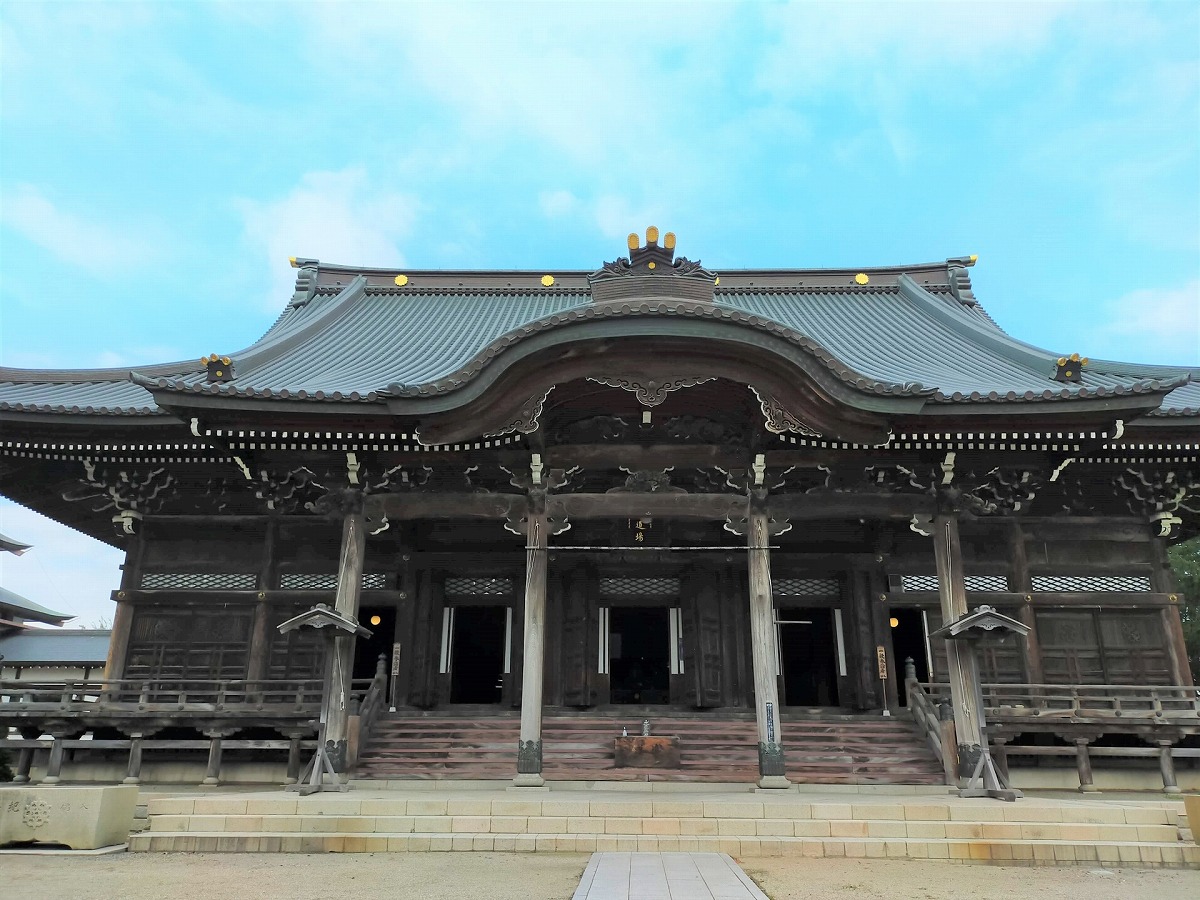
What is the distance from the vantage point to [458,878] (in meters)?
6.27

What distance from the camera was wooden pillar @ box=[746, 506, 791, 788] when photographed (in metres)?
9.98

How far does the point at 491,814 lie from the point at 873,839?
3.74 metres

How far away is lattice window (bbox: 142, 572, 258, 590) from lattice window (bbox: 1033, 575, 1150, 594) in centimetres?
1296

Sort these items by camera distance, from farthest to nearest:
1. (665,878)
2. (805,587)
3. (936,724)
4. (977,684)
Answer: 1. (805,587)
2. (936,724)
3. (977,684)
4. (665,878)

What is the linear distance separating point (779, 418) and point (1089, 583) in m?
6.47

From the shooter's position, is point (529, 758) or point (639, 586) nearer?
point (529, 758)

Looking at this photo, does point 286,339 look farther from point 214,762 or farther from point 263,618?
point 214,762

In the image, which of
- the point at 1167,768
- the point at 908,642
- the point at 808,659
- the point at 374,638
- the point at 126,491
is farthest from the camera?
the point at 808,659

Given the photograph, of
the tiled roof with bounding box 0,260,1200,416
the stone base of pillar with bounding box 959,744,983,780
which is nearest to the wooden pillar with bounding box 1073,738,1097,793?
the stone base of pillar with bounding box 959,744,983,780

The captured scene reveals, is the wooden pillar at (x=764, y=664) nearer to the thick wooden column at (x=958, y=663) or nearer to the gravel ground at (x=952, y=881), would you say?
the thick wooden column at (x=958, y=663)

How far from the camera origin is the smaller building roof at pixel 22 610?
2906 centimetres

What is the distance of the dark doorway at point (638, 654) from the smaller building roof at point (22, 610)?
980 inches

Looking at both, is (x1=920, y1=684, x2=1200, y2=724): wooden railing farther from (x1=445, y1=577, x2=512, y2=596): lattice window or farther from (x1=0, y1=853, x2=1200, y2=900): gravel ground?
(x1=445, y1=577, x2=512, y2=596): lattice window

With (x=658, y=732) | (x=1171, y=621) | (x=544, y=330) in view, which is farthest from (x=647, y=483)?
(x=1171, y=621)
